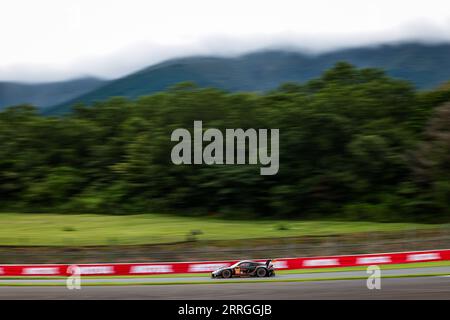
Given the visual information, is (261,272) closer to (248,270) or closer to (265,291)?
(248,270)

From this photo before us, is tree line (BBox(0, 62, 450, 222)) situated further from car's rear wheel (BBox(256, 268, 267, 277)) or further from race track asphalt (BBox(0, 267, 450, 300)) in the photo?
car's rear wheel (BBox(256, 268, 267, 277))

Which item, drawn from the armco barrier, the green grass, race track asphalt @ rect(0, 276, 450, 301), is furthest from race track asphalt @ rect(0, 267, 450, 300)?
the green grass

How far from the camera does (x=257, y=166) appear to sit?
6544cm

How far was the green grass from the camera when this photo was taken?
4566 centimetres

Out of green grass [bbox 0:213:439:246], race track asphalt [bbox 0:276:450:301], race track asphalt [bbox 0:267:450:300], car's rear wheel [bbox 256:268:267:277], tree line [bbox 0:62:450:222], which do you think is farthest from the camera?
tree line [bbox 0:62:450:222]

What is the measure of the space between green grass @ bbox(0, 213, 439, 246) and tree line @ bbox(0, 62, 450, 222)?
11.9ft

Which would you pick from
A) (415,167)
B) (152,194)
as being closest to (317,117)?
(415,167)

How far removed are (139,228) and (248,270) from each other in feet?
106

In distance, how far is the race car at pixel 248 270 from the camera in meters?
23.7

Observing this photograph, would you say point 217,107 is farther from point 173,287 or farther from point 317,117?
point 173,287

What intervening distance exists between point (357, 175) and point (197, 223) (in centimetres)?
1868

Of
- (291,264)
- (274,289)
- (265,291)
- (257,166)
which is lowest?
(265,291)

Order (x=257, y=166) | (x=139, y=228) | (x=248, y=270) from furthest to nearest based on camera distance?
(x=257, y=166), (x=139, y=228), (x=248, y=270)

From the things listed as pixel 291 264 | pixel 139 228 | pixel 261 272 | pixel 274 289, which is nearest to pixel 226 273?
pixel 261 272
